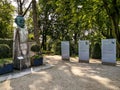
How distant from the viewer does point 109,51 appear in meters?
10.8

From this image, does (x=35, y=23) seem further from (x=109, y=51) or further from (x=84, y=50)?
(x=109, y=51)

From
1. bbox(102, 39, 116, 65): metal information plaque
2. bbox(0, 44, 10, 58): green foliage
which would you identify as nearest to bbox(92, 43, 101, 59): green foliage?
bbox(102, 39, 116, 65): metal information plaque

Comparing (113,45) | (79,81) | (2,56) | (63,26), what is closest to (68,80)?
(79,81)

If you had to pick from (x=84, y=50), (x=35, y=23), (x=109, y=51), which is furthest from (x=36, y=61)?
(x=35, y=23)

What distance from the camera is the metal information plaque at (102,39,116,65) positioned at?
10617 mm

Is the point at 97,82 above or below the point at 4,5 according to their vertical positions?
below

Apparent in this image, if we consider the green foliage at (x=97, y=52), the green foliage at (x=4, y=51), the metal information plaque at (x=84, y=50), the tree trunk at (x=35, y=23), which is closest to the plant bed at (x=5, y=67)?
the green foliage at (x=4, y=51)

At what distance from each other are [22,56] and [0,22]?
15035 mm

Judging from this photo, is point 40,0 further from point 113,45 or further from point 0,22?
point 113,45

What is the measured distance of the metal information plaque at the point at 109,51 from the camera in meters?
10.6

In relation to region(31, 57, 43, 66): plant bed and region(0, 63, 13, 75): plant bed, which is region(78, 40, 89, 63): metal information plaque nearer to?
region(31, 57, 43, 66): plant bed

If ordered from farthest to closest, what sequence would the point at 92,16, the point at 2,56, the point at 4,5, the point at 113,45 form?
the point at 4,5
the point at 92,16
the point at 2,56
the point at 113,45

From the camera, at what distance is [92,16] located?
15.6 meters

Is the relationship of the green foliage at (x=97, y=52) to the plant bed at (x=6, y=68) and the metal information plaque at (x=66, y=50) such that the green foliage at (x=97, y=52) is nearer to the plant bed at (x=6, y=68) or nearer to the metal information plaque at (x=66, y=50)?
the metal information plaque at (x=66, y=50)
